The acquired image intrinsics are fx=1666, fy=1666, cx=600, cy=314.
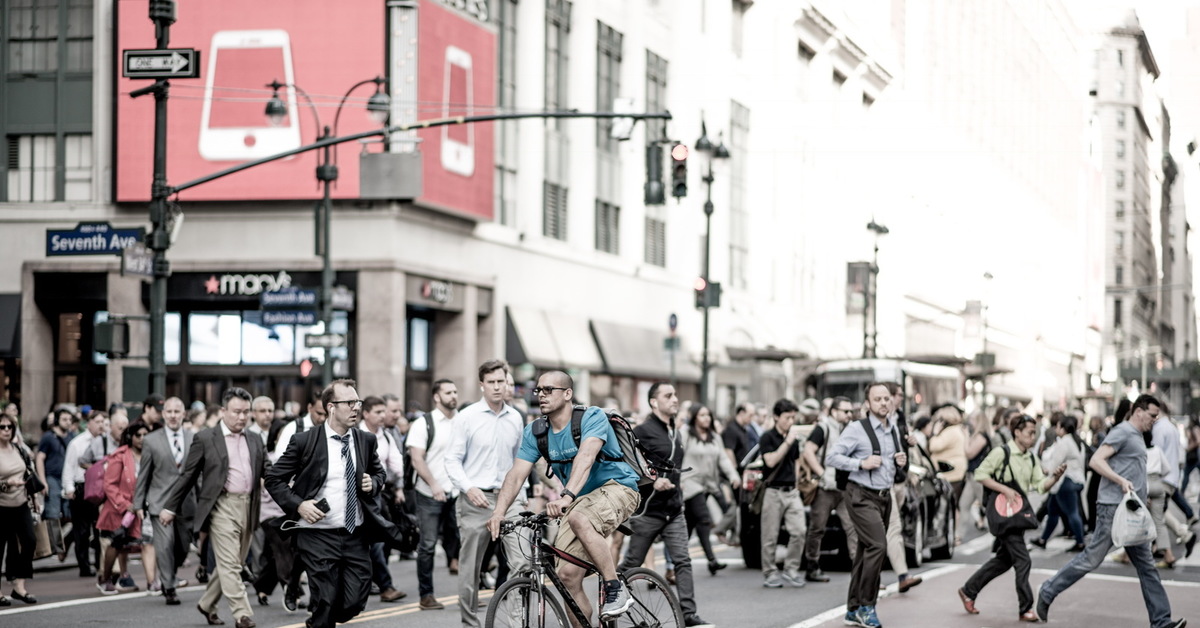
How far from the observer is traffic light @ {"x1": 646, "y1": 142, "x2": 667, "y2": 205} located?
2391cm

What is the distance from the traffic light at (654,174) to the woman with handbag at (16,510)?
10782mm

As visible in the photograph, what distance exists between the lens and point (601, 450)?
993 centimetres

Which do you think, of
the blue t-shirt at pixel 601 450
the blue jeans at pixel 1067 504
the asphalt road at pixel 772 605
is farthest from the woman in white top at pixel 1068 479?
the blue t-shirt at pixel 601 450

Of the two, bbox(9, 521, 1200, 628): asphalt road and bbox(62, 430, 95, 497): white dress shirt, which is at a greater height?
bbox(62, 430, 95, 497): white dress shirt

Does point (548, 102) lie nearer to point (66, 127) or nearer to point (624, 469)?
point (66, 127)

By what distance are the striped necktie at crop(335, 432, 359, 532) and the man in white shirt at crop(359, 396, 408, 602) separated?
129 inches

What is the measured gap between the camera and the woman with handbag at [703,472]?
680 inches

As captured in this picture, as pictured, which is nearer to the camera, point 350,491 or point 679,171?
point 350,491

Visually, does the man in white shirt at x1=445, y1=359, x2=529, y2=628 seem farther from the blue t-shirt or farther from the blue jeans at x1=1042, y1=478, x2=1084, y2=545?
the blue jeans at x1=1042, y1=478, x2=1084, y2=545

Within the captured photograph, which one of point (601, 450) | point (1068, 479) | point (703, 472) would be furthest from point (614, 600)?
point (1068, 479)

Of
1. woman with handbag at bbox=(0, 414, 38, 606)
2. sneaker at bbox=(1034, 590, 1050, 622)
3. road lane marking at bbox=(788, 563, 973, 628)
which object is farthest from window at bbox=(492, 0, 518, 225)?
sneaker at bbox=(1034, 590, 1050, 622)

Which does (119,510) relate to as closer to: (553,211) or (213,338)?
(213,338)

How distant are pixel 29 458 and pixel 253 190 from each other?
2004cm

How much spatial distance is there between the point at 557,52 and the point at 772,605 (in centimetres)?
3105
